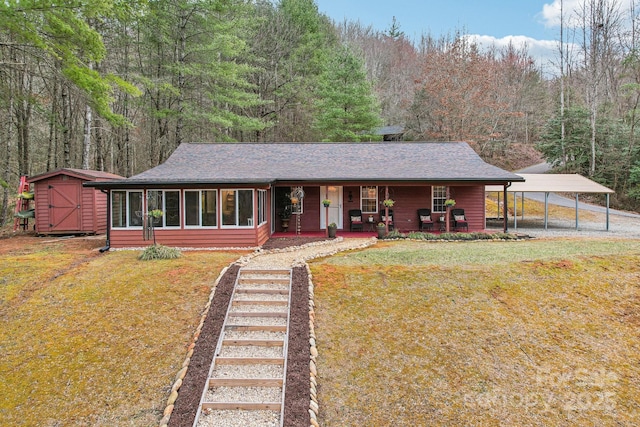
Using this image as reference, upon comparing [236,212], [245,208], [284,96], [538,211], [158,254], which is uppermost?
[284,96]

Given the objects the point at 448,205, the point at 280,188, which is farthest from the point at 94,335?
the point at 448,205

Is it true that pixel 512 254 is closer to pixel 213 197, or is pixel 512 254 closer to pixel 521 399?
pixel 521 399

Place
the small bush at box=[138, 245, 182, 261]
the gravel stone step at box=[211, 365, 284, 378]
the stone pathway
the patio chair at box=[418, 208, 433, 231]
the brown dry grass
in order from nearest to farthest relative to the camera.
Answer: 1. the stone pathway
2. the gravel stone step at box=[211, 365, 284, 378]
3. the small bush at box=[138, 245, 182, 261]
4. the patio chair at box=[418, 208, 433, 231]
5. the brown dry grass

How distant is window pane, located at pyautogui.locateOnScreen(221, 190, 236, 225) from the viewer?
36.8 ft

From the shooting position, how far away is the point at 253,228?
11.2m

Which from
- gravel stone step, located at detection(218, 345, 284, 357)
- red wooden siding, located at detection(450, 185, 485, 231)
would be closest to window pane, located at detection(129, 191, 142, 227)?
gravel stone step, located at detection(218, 345, 284, 357)

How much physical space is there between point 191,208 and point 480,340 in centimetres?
885

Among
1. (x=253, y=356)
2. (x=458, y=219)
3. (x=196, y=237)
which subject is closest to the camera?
(x=253, y=356)

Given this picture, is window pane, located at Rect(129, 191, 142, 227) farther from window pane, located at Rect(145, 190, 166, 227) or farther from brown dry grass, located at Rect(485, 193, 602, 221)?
brown dry grass, located at Rect(485, 193, 602, 221)

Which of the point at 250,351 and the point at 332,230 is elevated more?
the point at 332,230

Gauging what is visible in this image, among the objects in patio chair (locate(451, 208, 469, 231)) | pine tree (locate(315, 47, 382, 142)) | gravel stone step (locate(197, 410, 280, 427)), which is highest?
pine tree (locate(315, 47, 382, 142))

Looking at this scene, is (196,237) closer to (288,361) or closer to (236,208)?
(236,208)

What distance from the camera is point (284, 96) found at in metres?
24.5

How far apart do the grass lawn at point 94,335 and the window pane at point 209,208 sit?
2380mm
